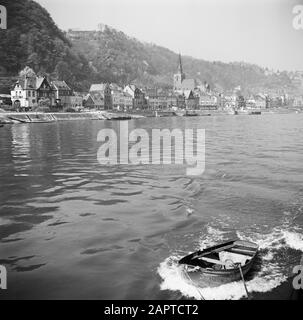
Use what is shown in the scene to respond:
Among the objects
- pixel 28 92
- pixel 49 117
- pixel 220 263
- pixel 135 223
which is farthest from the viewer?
pixel 28 92

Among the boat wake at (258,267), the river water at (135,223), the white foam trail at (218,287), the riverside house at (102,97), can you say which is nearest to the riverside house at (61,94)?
the riverside house at (102,97)

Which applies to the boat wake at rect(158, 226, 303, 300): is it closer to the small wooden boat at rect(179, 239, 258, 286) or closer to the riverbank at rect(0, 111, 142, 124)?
the small wooden boat at rect(179, 239, 258, 286)

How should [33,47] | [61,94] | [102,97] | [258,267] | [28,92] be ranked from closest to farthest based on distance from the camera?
[258,267] → [28,92] → [61,94] → [33,47] → [102,97]

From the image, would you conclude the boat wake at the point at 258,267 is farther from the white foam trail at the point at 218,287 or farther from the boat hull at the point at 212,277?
the boat hull at the point at 212,277

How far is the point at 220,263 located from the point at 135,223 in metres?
8.04

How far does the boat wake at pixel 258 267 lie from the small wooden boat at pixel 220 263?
0.96 ft

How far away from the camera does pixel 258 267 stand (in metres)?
17.6

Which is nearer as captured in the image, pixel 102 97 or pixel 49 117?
pixel 49 117

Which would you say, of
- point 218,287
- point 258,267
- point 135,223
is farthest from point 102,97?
point 218,287

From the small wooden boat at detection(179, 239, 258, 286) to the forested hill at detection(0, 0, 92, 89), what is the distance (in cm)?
14899

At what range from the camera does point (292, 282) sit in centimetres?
1606

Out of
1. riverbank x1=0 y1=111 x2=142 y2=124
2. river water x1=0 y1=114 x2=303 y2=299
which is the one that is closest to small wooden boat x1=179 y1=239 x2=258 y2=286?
river water x1=0 y1=114 x2=303 y2=299

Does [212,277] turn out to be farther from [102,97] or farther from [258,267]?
[102,97]

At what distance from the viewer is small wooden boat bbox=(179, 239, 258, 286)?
15.4 meters
